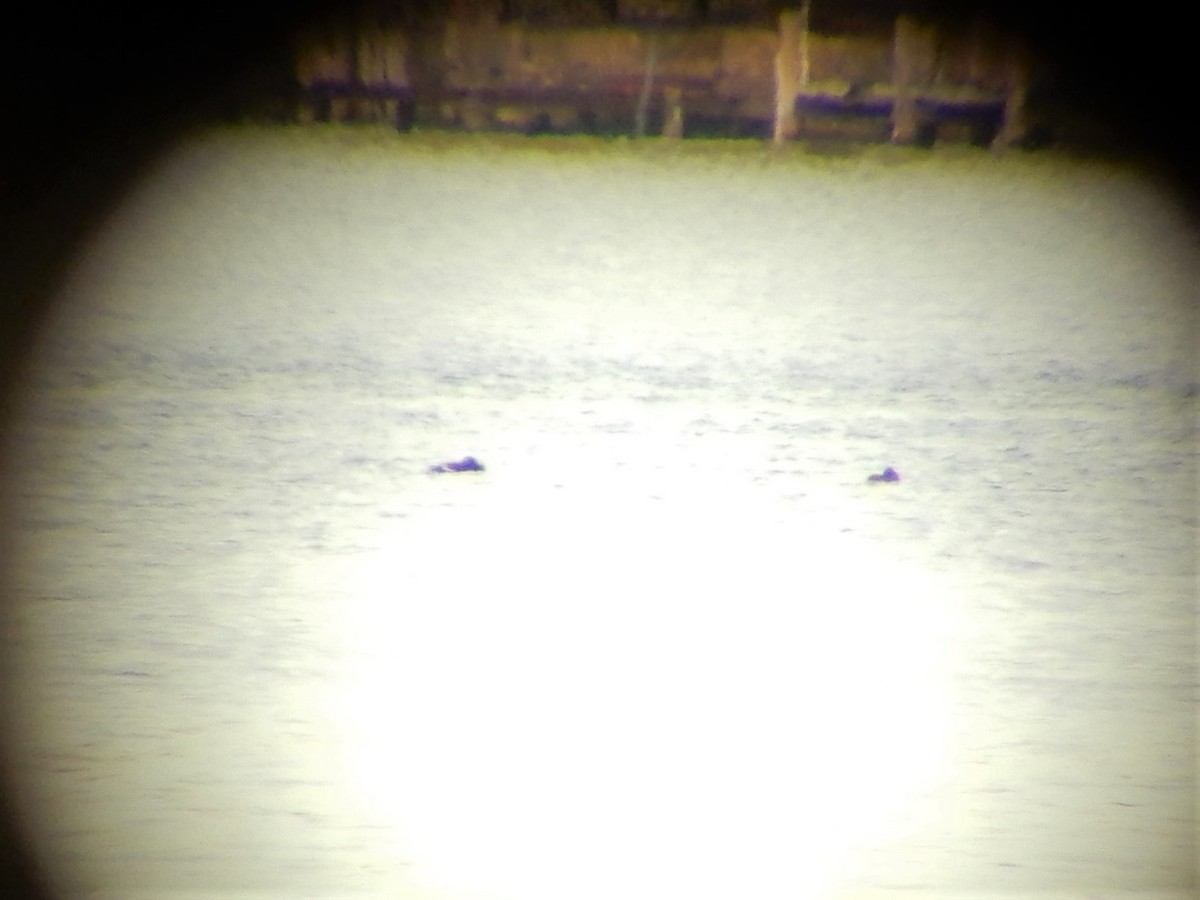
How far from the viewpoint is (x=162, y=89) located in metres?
12.2

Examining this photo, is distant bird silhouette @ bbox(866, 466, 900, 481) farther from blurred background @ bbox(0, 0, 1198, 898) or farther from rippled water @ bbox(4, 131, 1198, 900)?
blurred background @ bbox(0, 0, 1198, 898)

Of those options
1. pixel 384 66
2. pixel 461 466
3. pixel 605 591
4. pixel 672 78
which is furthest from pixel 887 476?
pixel 384 66

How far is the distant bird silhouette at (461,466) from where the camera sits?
157 inches

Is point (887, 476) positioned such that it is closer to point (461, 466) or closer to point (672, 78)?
point (461, 466)

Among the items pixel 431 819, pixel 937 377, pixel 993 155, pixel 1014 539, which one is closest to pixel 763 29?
pixel 993 155

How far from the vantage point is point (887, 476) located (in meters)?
3.95

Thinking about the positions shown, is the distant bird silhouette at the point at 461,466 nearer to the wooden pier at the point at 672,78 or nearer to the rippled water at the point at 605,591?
the rippled water at the point at 605,591

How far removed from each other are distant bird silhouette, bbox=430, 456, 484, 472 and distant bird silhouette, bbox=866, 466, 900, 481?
159 centimetres

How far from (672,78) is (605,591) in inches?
458

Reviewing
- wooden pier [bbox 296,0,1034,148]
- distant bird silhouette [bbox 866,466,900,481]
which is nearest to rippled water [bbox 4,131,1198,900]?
distant bird silhouette [bbox 866,466,900,481]

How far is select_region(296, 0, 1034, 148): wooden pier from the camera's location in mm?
12734

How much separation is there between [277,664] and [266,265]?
17.6 feet

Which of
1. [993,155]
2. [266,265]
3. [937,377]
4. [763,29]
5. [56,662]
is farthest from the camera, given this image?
[763,29]

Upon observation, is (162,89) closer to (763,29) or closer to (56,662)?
(763,29)
